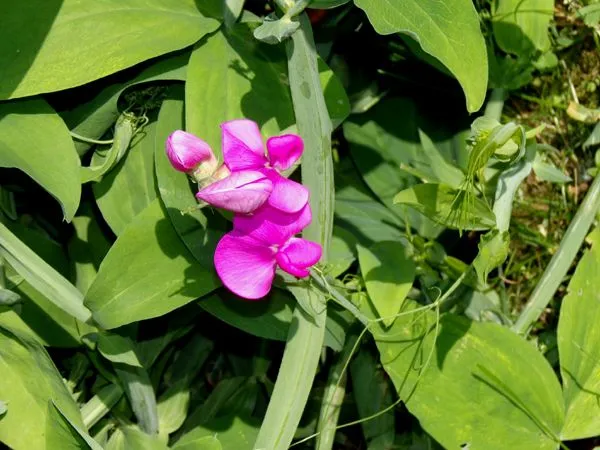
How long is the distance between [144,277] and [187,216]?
8 centimetres

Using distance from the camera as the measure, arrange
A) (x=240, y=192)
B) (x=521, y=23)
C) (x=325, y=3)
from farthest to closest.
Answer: (x=521, y=23) → (x=325, y=3) → (x=240, y=192)

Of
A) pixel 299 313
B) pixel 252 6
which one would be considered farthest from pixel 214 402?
pixel 252 6

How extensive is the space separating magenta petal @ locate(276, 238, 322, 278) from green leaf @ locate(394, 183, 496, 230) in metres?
0.15

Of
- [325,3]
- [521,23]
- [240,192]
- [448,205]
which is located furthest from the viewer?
[521,23]

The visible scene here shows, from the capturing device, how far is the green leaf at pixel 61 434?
0.98m

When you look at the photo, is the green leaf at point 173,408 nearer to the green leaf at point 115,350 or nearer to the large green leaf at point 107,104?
the green leaf at point 115,350

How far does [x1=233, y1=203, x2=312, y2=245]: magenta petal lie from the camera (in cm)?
89

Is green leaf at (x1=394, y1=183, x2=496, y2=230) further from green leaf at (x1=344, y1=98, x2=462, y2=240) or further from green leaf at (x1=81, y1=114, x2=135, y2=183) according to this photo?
green leaf at (x1=81, y1=114, x2=135, y2=183)

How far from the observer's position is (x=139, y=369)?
1.11 meters

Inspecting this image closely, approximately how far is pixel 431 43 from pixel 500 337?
0.35 m

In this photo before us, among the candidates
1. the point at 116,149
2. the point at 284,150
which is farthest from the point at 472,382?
the point at 116,149

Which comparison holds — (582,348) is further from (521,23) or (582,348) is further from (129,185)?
(129,185)

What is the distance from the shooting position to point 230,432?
3.62 ft

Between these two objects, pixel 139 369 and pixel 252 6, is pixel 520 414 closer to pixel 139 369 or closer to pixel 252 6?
pixel 139 369
